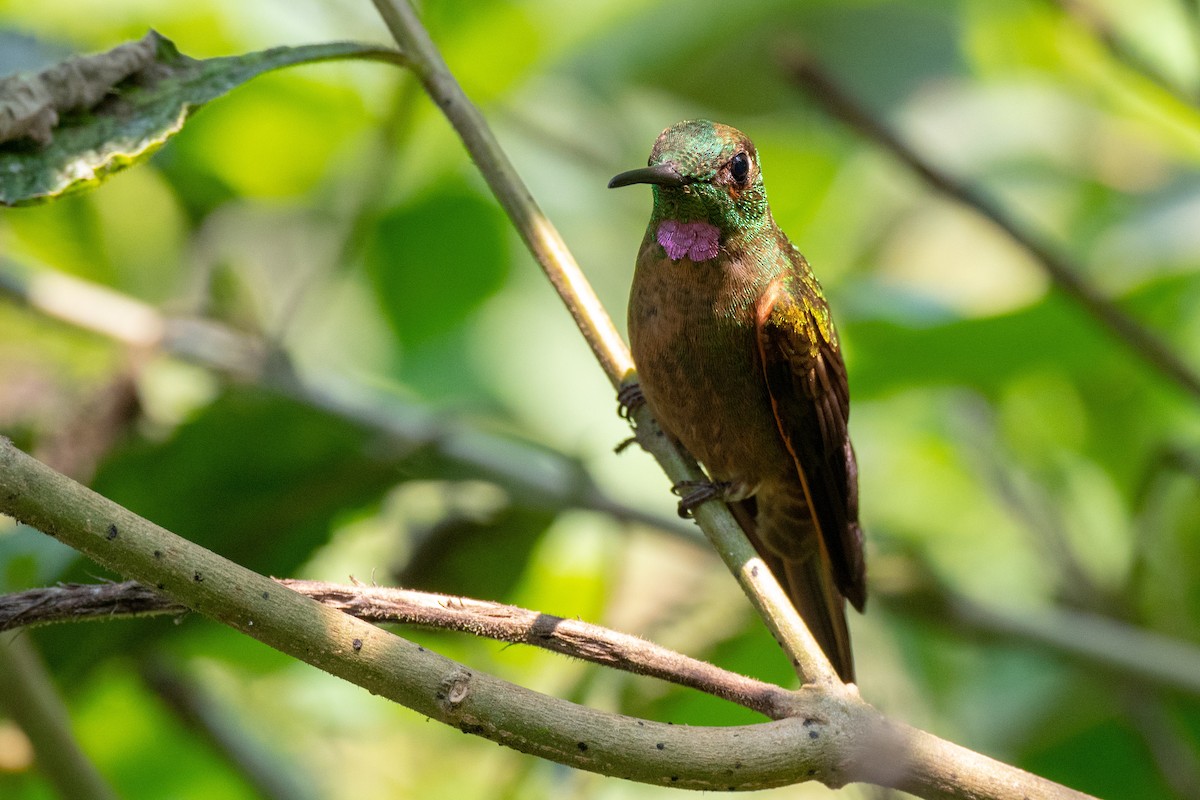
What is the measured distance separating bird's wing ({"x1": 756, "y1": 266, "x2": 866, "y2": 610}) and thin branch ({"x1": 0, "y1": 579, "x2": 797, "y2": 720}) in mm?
1665

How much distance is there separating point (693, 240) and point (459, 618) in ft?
6.04

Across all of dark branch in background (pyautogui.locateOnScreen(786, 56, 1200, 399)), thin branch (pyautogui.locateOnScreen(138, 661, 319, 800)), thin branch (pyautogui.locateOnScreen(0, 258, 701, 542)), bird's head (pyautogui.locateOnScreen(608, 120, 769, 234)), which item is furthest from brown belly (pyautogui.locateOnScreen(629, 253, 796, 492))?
thin branch (pyautogui.locateOnScreen(138, 661, 319, 800))

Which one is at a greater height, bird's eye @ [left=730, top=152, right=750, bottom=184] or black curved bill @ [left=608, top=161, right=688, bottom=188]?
bird's eye @ [left=730, top=152, right=750, bottom=184]

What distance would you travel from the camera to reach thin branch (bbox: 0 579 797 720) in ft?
5.98

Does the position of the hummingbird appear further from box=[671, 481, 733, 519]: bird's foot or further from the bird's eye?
box=[671, 481, 733, 519]: bird's foot

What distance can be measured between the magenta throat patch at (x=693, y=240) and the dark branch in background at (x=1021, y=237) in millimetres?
477

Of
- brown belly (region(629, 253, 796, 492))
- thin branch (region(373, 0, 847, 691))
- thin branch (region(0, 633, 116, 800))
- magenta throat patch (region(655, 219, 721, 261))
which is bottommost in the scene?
thin branch (region(0, 633, 116, 800))

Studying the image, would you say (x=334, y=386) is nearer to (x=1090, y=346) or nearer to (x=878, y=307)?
(x=878, y=307)

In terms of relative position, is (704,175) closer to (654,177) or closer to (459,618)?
(654,177)

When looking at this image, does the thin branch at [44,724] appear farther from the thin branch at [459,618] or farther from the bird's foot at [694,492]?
the bird's foot at [694,492]

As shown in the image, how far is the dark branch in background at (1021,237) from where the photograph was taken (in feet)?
12.0

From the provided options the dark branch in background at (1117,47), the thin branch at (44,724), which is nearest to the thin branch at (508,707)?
the thin branch at (44,724)

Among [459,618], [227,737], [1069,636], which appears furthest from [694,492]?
[227,737]

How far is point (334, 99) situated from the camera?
495cm
